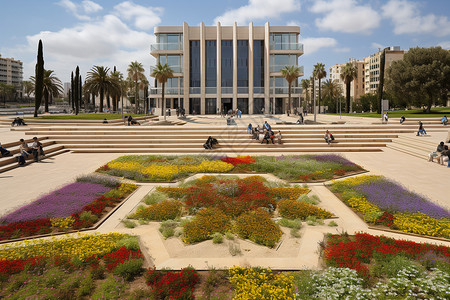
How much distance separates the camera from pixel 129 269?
6027 mm

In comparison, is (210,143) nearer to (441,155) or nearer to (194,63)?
(441,155)

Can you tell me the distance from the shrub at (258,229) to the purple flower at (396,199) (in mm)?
3980

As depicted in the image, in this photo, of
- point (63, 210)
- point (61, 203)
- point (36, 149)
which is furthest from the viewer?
point (36, 149)

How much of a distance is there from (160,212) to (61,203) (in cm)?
353

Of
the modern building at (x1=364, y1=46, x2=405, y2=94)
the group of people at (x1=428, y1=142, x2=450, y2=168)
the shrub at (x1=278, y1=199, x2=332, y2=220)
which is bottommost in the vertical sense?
the shrub at (x1=278, y1=199, x2=332, y2=220)

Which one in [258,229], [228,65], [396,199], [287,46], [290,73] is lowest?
[258,229]

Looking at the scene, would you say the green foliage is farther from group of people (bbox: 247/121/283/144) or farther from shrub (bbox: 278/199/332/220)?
group of people (bbox: 247/121/283/144)

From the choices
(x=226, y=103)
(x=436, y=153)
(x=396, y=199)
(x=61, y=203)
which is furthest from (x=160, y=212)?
(x=226, y=103)

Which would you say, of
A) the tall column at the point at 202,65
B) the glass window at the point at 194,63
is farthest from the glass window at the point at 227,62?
the glass window at the point at 194,63

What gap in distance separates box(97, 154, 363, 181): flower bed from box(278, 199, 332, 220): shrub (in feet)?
14.2

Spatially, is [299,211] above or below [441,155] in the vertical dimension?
below

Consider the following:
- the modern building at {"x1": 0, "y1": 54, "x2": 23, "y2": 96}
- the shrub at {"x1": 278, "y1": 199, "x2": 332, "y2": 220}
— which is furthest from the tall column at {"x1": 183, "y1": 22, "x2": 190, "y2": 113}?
the modern building at {"x1": 0, "y1": 54, "x2": 23, "y2": 96}

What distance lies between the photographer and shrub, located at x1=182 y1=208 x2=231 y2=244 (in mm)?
7828

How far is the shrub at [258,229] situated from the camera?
7.65m
